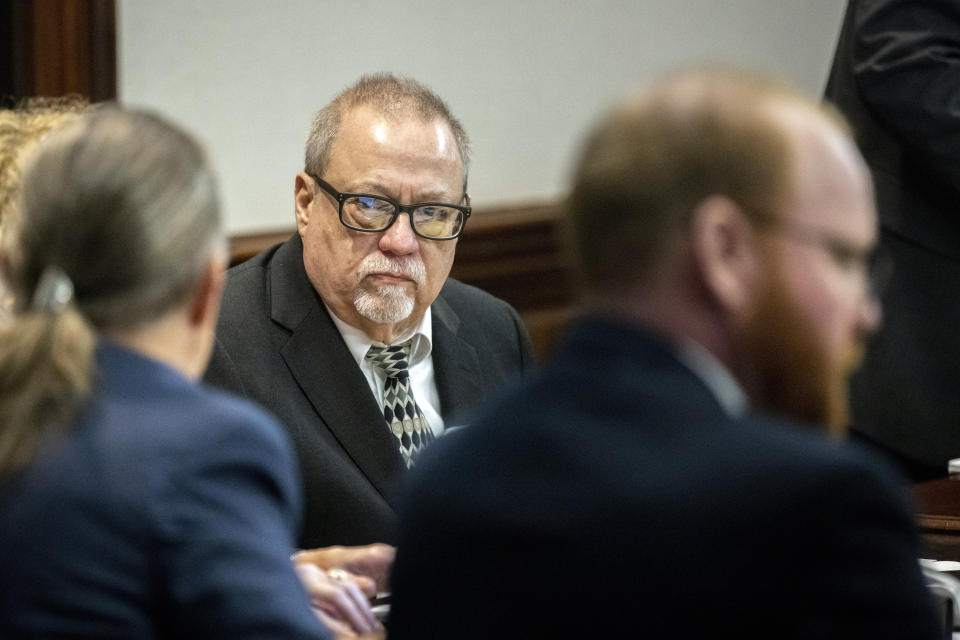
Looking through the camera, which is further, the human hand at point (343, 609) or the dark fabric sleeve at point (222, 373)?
the dark fabric sleeve at point (222, 373)

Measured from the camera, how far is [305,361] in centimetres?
245

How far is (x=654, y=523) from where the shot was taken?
3.31 feet

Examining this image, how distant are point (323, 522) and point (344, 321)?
41 centimetres

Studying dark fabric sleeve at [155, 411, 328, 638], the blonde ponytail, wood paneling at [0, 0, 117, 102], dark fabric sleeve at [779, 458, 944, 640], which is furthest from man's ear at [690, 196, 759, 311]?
wood paneling at [0, 0, 117, 102]

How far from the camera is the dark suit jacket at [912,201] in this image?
3092 millimetres

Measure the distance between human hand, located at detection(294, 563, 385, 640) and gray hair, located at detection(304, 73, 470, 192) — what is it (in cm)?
103

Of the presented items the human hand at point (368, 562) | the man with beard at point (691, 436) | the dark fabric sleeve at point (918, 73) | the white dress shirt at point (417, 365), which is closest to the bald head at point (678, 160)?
the man with beard at point (691, 436)

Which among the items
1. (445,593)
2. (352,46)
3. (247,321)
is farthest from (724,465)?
(352,46)

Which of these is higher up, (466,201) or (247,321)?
(466,201)

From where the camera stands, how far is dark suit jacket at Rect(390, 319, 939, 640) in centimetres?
100

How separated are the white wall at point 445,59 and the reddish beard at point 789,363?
2.13 m

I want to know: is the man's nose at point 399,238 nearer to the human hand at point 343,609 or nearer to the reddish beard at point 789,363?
the human hand at point 343,609

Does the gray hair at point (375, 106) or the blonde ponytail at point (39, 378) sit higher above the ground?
the blonde ponytail at point (39, 378)

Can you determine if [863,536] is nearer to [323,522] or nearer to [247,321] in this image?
[323,522]
